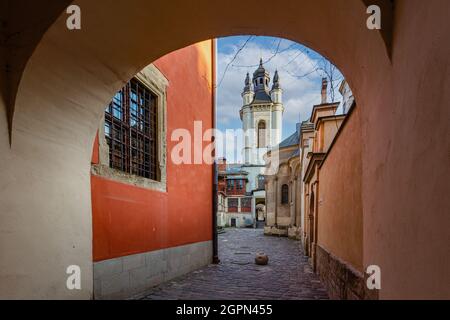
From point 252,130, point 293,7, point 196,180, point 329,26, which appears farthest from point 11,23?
point 252,130

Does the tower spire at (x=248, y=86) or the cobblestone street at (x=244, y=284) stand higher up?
the tower spire at (x=248, y=86)

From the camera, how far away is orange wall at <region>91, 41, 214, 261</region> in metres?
4.79

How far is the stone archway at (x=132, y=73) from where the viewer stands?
4.64 feet

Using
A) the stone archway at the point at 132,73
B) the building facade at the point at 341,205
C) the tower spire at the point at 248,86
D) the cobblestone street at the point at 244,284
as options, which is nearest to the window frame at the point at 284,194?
the building facade at the point at 341,205

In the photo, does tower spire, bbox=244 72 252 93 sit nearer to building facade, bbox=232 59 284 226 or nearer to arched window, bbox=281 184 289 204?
building facade, bbox=232 59 284 226

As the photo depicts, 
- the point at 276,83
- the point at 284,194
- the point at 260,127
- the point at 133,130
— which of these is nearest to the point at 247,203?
the point at 260,127

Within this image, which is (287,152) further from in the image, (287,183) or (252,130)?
(252,130)

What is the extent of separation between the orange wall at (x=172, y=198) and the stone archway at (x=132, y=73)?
1.27 metres

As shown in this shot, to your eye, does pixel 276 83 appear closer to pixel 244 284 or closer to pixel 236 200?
pixel 236 200

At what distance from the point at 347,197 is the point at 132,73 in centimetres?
369

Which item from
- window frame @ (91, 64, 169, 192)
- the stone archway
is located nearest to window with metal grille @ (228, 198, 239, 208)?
window frame @ (91, 64, 169, 192)

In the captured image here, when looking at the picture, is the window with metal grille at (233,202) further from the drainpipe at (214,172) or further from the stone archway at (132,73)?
the stone archway at (132,73)

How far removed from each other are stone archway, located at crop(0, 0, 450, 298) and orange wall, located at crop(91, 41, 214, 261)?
1.27 metres

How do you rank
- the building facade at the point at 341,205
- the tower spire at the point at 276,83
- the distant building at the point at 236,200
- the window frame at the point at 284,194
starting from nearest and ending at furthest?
the building facade at the point at 341,205, the window frame at the point at 284,194, the distant building at the point at 236,200, the tower spire at the point at 276,83
